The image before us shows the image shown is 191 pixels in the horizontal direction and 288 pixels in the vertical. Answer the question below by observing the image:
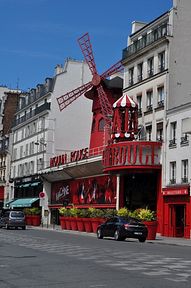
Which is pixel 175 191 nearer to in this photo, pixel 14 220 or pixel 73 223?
pixel 73 223

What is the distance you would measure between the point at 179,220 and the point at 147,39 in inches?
585

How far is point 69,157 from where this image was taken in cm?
5962

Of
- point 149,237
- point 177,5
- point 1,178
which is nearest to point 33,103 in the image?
point 1,178

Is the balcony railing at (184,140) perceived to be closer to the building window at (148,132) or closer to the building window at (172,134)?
the building window at (172,134)

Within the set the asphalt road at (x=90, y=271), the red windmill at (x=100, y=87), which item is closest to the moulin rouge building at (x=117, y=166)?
the red windmill at (x=100, y=87)

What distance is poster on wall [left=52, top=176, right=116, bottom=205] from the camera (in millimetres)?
50719

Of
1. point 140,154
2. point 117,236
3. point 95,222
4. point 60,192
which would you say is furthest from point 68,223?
point 117,236

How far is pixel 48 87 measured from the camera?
68938mm

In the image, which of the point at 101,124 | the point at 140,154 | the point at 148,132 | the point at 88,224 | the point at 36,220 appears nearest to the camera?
the point at 140,154

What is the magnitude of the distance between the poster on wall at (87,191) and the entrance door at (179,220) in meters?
9.27

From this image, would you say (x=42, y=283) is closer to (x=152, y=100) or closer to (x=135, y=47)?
(x=152, y=100)

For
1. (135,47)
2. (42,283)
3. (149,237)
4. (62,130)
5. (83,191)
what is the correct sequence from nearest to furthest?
(42,283) < (149,237) < (135,47) < (83,191) < (62,130)

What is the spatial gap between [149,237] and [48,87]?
121 feet

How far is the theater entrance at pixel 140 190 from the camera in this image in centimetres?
4491
